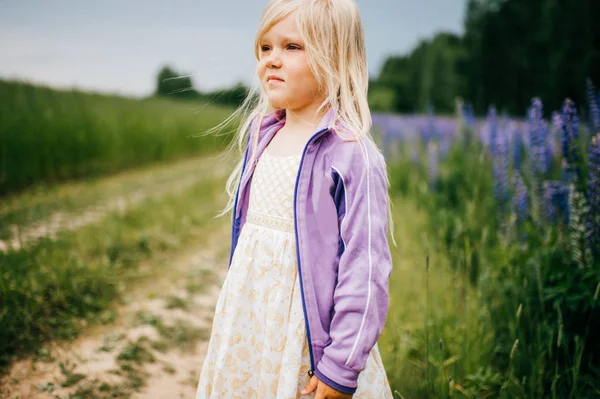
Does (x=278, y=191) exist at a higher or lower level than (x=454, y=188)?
higher

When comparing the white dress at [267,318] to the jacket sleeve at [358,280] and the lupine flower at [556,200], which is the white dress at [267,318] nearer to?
the jacket sleeve at [358,280]

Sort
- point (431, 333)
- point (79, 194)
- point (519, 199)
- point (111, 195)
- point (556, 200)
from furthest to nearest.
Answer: point (111, 195), point (79, 194), point (519, 199), point (556, 200), point (431, 333)

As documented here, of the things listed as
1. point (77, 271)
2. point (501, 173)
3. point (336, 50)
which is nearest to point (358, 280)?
point (336, 50)

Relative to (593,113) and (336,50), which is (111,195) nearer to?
(336,50)

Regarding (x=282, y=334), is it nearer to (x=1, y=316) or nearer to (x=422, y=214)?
(x=1, y=316)

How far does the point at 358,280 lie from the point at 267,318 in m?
0.33

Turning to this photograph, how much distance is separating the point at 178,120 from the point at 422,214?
10.5m

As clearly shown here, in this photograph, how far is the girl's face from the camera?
4.02ft

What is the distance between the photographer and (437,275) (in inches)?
110

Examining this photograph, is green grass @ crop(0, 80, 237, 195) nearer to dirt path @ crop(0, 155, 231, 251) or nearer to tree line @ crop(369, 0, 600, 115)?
dirt path @ crop(0, 155, 231, 251)

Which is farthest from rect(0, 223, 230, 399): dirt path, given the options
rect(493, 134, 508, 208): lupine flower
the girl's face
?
rect(493, 134, 508, 208): lupine flower

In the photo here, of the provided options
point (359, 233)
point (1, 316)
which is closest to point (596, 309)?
point (359, 233)

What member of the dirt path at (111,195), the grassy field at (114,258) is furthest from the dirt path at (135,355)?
the dirt path at (111,195)

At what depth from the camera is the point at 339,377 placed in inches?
41.3
